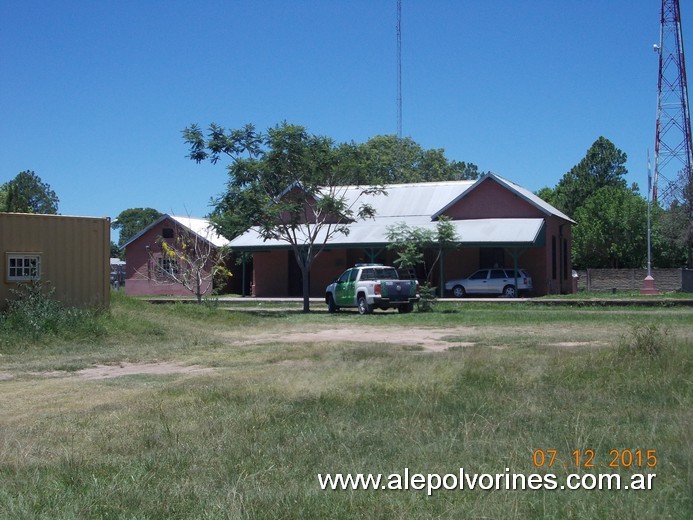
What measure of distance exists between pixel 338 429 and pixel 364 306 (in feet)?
71.0

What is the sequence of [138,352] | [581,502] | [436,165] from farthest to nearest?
1. [436,165]
2. [138,352]
3. [581,502]

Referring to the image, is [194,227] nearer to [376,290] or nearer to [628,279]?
[376,290]

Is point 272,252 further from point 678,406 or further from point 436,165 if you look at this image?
point 678,406

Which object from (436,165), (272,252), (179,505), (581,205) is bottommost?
(179,505)

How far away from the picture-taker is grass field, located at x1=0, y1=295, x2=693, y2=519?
Result: 5609 millimetres

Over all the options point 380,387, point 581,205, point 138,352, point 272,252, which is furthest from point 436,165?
point 380,387

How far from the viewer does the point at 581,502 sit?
549 centimetres

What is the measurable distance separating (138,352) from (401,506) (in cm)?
1182

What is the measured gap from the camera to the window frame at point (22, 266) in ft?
60.8

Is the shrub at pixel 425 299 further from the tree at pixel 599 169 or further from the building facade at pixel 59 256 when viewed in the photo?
the tree at pixel 599 169

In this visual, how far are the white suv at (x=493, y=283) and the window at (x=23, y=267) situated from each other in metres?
24.5

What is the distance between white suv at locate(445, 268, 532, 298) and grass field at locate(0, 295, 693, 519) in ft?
75.5
